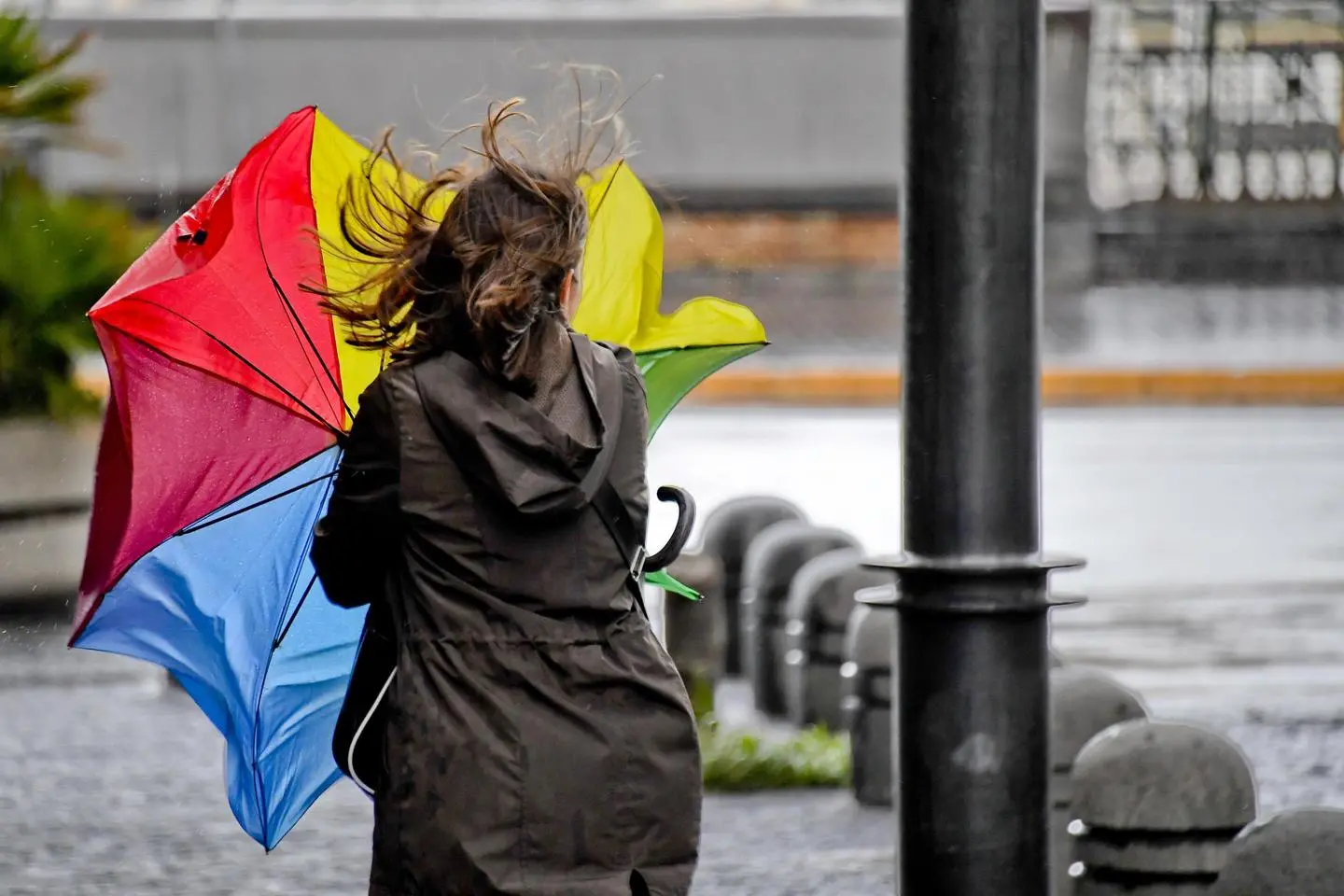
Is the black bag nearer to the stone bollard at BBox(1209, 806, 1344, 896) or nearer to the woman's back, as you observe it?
the woman's back

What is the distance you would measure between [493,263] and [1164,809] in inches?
88.2

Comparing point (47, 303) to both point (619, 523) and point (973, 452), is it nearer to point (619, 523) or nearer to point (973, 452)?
point (973, 452)

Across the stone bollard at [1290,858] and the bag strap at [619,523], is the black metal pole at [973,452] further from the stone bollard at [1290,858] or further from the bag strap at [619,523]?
the bag strap at [619,523]

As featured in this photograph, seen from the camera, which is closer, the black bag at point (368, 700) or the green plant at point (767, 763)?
the black bag at point (368, 700)

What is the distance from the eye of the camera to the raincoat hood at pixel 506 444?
8.77 feet

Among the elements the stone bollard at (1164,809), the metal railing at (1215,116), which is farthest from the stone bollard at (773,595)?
the metal railing at (1215,116)

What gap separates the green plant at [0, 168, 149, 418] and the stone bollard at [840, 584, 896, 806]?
522cm

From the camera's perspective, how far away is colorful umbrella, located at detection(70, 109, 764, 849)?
3.29 meters

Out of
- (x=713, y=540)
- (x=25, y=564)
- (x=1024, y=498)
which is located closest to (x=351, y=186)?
(x=1024, y=498)

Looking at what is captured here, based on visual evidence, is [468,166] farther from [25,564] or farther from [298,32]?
[298,32]

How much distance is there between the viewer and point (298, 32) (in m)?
25.8

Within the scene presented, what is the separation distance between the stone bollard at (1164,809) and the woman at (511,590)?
70.6 inches

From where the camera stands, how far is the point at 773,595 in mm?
8031

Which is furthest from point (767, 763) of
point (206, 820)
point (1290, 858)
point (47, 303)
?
point (47, 303)
